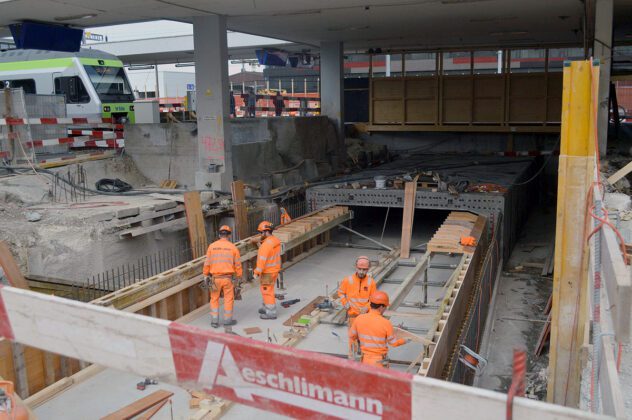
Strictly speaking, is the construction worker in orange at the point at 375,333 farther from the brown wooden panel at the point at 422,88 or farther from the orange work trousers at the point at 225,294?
the brown wooden panel at the point at 422,88

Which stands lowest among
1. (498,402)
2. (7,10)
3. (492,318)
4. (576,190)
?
(492,318)

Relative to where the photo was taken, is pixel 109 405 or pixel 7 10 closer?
pixel 109 405

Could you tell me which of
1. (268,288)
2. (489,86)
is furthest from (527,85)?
(268,288)

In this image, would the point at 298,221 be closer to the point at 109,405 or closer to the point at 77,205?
the point at 77,205

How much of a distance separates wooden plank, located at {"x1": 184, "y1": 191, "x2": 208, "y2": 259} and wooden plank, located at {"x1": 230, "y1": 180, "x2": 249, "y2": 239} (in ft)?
3.74

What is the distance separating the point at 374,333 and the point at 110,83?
1961 cm

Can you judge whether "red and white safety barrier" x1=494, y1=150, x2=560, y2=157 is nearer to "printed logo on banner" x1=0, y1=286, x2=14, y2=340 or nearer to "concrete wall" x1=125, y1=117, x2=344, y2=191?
"concrete wall" x1=125, y1=117, x2=344, y2=191

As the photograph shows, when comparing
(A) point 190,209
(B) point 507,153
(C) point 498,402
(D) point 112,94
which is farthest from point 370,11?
(C) point 498,402

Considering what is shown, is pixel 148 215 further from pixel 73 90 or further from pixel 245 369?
pixel 73 90

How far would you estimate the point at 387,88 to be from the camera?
22969mm

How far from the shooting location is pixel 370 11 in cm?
1488

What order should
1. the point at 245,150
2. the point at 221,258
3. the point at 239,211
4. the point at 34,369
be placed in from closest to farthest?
1. the point at 34,369
2. the point at 221,258
3. the point at 239,211
4. the point at 245,150

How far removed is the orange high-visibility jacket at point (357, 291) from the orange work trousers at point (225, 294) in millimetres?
2081

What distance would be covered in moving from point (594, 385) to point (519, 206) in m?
14.1
